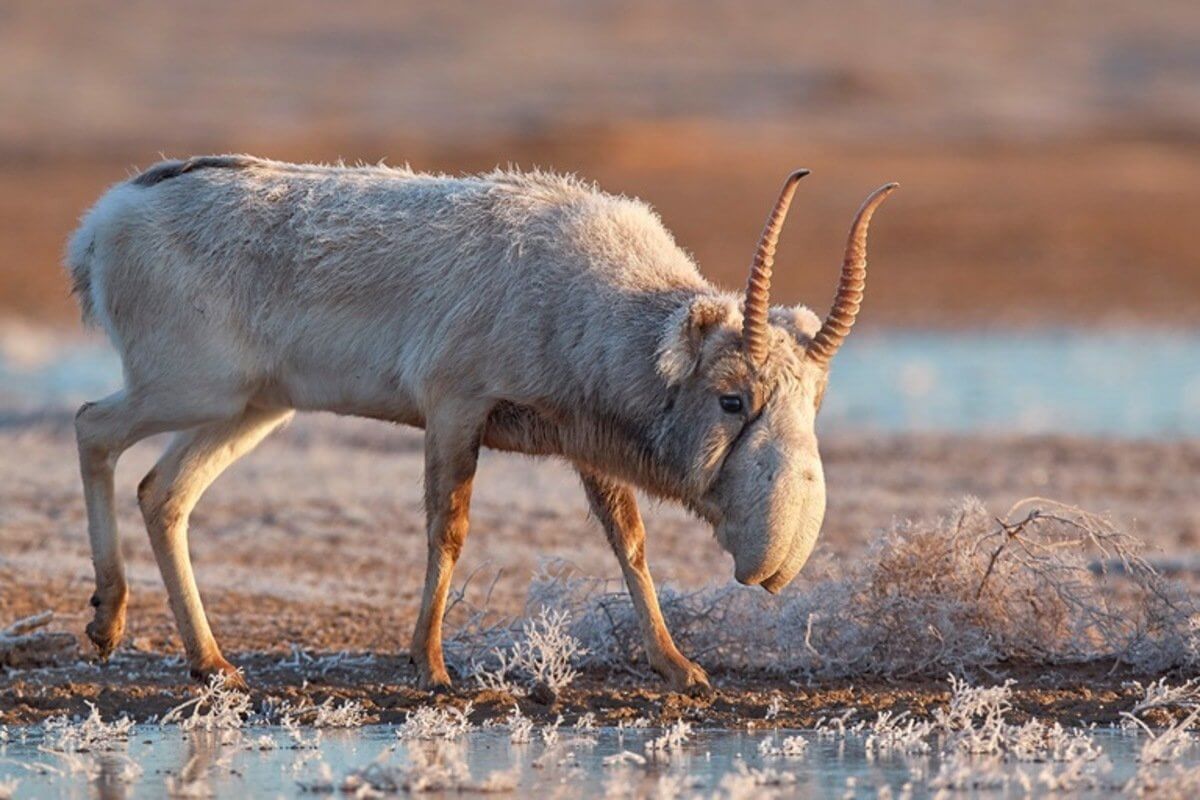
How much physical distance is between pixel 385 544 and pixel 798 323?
4685 mm

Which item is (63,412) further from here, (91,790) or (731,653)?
(91,790)

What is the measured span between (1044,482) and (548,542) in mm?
3743

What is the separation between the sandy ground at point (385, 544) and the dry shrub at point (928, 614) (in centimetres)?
15

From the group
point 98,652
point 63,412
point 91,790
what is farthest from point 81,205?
point 91,790

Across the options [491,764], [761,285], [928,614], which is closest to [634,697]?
[491,764]

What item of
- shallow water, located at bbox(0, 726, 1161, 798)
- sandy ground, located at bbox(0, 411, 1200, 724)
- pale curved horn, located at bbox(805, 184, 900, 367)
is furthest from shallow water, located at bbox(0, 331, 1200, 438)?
shallow water, located at bbox(0, 726, 1161, 798)

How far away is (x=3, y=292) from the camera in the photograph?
27.5 meters

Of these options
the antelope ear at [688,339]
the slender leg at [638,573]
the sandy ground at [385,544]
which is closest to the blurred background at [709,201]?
the sandy ground at [385,544]

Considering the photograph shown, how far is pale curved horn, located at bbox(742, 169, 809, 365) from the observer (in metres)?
7.34

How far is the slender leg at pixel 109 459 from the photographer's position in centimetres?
858

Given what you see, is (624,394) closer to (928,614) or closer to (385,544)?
(928,614)

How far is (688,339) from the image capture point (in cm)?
767

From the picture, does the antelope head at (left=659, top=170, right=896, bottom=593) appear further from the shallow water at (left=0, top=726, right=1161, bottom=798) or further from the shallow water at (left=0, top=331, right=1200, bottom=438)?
the shallow water at (left=0, top=331, right=1200, bottom=438)

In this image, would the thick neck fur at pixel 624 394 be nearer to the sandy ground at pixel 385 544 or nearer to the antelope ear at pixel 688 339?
the antelope ear at pixel 688 339
